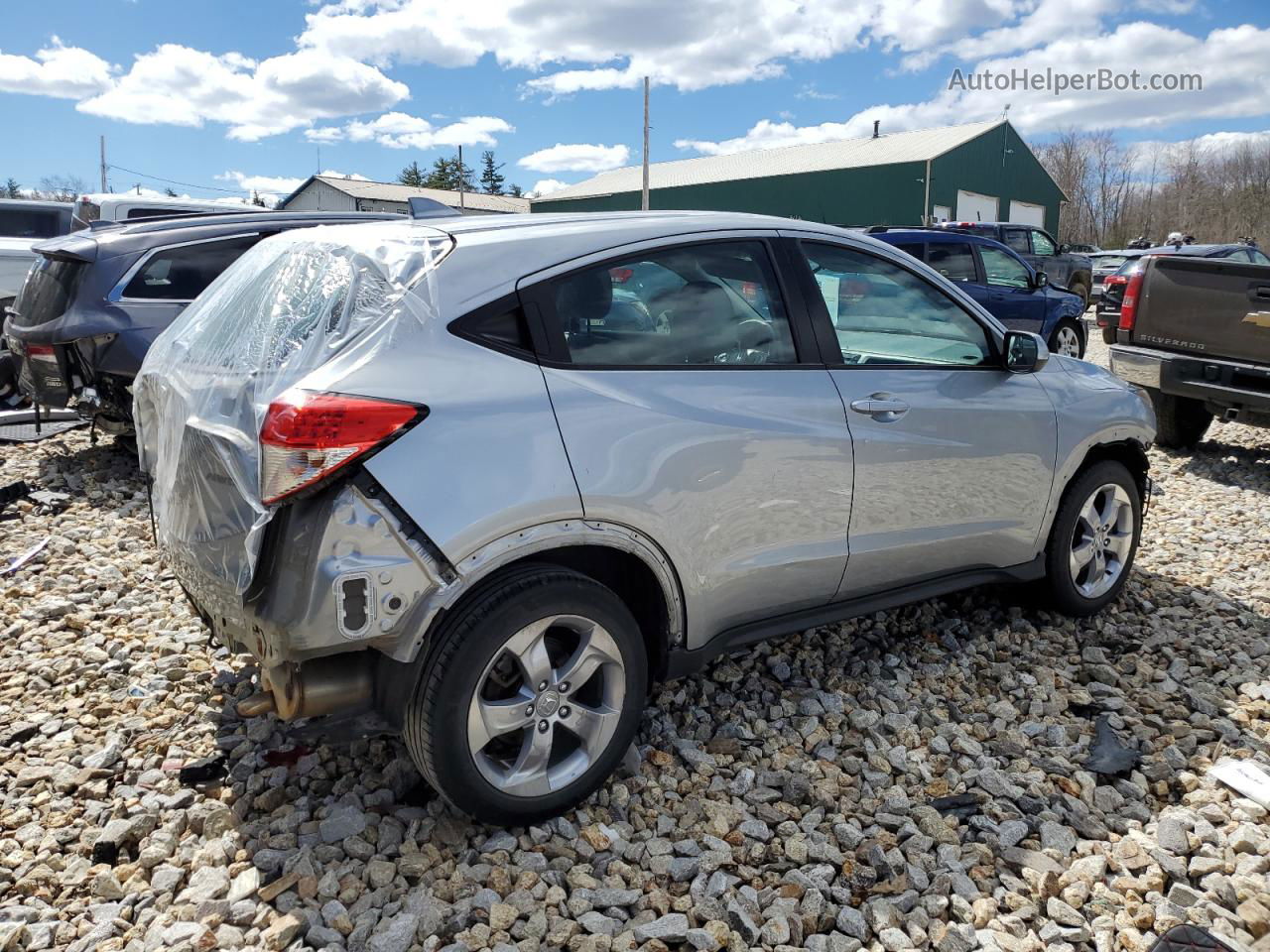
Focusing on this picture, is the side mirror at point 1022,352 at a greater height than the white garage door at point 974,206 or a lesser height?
lesser

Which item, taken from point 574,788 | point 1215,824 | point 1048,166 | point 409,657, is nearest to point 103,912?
point 409,657

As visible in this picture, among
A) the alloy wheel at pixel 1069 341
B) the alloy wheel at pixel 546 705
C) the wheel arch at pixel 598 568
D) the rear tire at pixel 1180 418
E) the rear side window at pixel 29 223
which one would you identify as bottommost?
the alloy wheel at pixel 546 705

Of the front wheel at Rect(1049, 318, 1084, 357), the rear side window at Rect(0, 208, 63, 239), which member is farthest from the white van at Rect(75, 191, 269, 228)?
the front wheel at Rect(1049, 318, 1084, 357)

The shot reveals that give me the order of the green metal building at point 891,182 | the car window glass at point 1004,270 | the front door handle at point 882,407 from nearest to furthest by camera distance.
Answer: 1. the front door handle at point 882,407
2. the car window glass at point 1004,270
3. the green metal building at point 891,182

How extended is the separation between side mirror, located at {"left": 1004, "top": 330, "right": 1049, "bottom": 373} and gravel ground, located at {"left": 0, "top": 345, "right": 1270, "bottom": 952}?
1230 millimetres

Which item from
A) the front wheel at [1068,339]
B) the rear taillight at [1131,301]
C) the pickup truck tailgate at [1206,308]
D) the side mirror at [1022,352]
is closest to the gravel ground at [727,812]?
the side mirror at [1022,352]

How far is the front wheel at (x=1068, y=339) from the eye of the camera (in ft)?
39.8

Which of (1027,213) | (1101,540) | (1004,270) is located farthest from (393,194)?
(1101,540)

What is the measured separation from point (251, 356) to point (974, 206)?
130 ft

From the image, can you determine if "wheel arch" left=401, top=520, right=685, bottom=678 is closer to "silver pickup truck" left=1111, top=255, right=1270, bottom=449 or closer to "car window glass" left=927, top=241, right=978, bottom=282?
"silver pickup truck" left=1111, top=255, right=1270, bottom=449

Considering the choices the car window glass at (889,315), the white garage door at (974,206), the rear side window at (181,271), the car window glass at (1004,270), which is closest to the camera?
the car window glass at (889,315)

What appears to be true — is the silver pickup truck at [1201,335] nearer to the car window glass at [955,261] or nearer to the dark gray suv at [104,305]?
the car window glass at [955,261]

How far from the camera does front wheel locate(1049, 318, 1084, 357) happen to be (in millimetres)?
12117

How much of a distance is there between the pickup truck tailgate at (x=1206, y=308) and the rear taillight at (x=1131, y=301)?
0.04 metres
